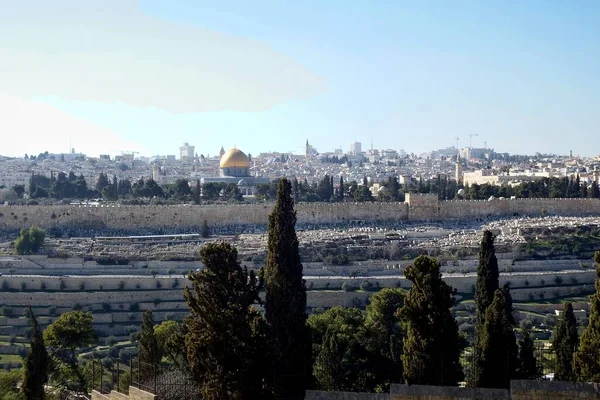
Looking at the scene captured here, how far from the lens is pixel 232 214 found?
55.9 meters

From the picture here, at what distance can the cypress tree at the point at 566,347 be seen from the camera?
545 inches

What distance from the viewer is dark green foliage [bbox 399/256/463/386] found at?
12852 millimetres

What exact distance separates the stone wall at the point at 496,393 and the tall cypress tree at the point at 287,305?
232 cm

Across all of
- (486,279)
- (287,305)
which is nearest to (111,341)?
A: (486,279)

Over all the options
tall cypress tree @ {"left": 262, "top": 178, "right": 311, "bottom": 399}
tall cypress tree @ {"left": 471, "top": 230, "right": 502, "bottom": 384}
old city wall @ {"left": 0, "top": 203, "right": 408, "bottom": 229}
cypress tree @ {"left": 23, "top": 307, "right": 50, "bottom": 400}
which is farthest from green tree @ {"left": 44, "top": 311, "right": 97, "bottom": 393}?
old city wall @ {"left": 0, "top": 203, "right": 408, "bottom": 229}

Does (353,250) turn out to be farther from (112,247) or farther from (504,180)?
(504,180)

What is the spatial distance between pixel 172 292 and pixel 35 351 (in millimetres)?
19473

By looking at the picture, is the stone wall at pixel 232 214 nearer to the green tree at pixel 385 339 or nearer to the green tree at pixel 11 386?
the green tree at pixel 385 339

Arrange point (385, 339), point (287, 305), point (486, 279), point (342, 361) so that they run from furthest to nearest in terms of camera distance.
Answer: point (385, 339) < point (486, 279) < point (342, 361) < point (287, 305)

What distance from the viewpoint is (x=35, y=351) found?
15703mm

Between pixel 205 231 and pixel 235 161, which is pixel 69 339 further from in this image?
pixel 235 161

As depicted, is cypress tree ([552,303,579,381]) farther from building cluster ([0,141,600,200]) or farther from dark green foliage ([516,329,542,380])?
building cluster ([0,141,600,200])

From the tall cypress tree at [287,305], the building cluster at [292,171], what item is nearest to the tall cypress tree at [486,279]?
the tall cypress tree at [287,305]

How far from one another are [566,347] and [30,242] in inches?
1269
